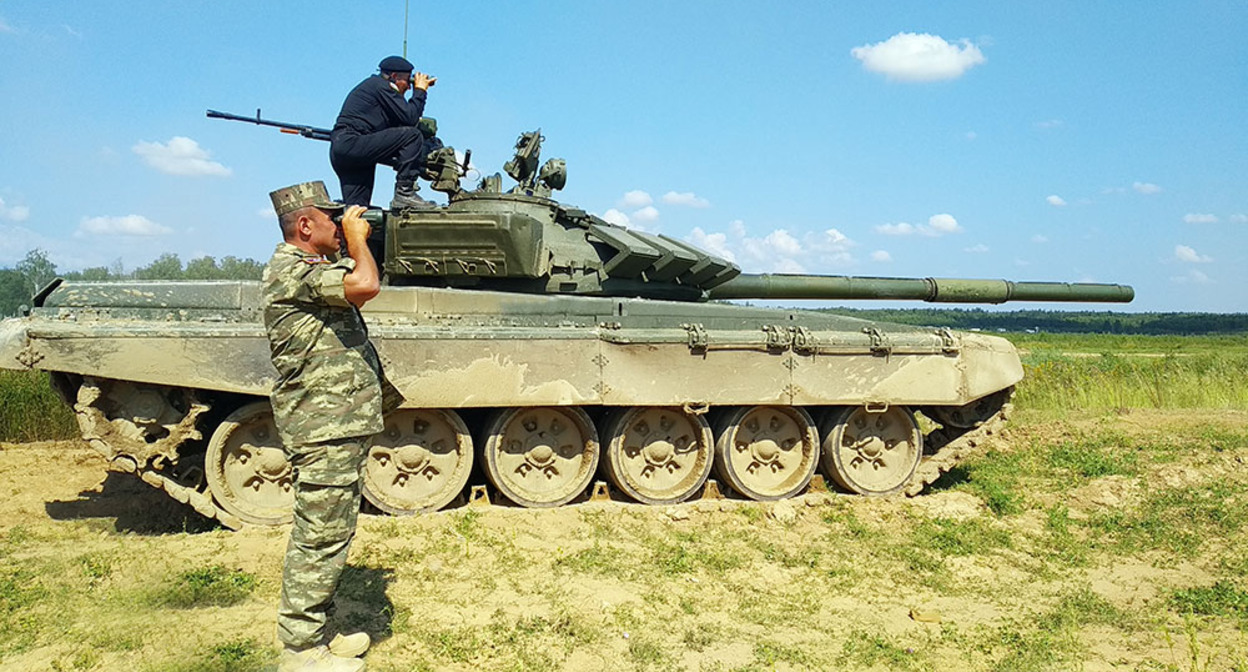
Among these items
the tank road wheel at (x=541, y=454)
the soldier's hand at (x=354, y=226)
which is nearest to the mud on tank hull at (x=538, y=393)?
the tank road wheel at (x=541, y=454)

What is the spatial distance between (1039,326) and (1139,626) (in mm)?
89188

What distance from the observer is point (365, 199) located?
27.0 ft

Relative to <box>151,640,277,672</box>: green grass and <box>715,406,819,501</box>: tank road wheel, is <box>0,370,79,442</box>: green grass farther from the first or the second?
<box>715,406,819,501</box>: tank road wheel

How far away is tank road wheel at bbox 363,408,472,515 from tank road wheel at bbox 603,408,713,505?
1.37 meters

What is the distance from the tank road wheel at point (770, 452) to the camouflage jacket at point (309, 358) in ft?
16.0

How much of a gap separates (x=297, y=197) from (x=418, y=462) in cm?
375

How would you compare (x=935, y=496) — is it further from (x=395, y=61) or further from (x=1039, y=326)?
(x=1039, y=326)

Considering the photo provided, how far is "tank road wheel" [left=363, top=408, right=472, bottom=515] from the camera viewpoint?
300 inches

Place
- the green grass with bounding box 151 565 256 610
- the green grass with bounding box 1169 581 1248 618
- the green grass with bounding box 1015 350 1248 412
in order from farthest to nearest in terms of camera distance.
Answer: the green grass with bounding box 1015 350 1248 412 < the green grass with bounding box 1169 581 1248 618 < the green grass with bounding box 151 565 256 610

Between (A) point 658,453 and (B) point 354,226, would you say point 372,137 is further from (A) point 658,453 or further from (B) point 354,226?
(B) point 354,226

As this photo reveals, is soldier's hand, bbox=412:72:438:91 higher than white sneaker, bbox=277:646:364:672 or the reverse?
higher

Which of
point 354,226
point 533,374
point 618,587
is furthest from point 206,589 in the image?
point 533,374

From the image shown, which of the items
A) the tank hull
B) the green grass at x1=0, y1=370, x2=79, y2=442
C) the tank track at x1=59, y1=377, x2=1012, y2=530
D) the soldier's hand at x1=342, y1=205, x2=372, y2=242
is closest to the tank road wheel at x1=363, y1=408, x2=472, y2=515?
the tank hull

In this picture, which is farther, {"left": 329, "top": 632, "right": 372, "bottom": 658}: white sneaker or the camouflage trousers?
{"left": 329, "top": 632, "right": 372, "bottom": 658}: white sneaker
